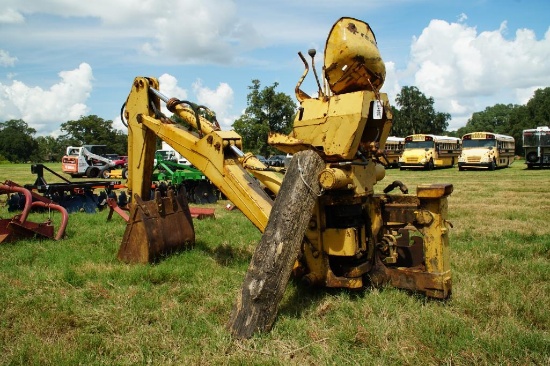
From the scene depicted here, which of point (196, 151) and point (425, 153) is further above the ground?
point (425, 153)

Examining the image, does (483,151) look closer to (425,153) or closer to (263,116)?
(425,153)

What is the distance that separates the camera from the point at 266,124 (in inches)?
2034

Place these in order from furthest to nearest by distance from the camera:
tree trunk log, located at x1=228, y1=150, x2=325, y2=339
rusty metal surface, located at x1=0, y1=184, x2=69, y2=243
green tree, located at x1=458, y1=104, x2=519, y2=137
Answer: green tree, located at x1=458, y1=104, x2=519, y2=137
rusty metal surface, located at x1=0, y1=184, x2=69, y2=243
tree trunk log, located at x1=228, y1=150, x2=325, y2=339

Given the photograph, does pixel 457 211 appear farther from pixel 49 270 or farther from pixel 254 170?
pixel 49 270

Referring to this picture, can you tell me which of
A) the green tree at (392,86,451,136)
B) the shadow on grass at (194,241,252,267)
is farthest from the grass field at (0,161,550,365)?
the green tree at (392,86,451,136)

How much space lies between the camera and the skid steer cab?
144 inches

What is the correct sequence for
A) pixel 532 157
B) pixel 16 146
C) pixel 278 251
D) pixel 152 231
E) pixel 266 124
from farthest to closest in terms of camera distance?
1. pixel 16 146
2. pixel 266 124
3. pixel 532 157
4. pixel 152 231
5. pixel 278 251

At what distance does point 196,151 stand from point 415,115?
258 feet

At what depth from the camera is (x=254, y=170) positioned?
16.3ft

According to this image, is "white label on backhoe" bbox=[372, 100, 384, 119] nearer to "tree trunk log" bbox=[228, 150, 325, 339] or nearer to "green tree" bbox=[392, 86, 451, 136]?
"tree trunk log" bbox=[228, 150, 325, 339]

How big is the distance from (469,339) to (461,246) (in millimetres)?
3107

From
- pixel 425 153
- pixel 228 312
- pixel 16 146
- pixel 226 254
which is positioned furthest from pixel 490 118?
pixel 228 312

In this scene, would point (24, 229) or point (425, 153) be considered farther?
point (425, 153)

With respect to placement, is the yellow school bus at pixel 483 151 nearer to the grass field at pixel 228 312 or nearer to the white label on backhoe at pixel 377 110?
the grass field at pixel 228 312
